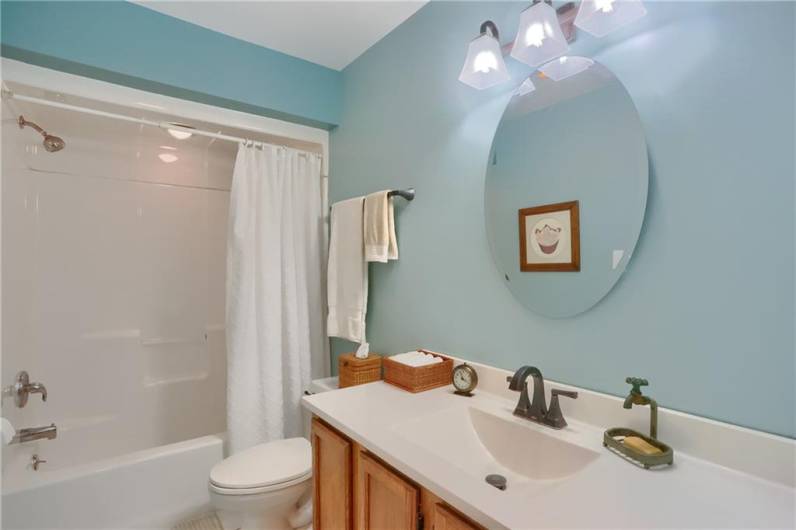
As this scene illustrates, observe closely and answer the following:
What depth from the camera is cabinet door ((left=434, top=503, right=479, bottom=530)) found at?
0.76 metres

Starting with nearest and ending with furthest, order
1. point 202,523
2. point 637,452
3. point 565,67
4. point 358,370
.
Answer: point 637,452
point 565,67
point 358,370
point 202,523

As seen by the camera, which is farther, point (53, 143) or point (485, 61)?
point (53, 143)

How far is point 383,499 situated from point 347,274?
1.16m

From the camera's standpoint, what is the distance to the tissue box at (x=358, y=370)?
5.61ft

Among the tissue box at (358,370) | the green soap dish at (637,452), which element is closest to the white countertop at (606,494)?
the green soap dish at (637,452)

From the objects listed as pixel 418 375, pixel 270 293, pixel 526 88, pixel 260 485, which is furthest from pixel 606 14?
pixel 260 485

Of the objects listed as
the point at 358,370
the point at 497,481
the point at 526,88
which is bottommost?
the point at 497,481

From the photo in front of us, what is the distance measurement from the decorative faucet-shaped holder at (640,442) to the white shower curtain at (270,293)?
159 centimetres

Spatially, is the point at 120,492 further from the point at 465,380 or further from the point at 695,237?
the point at 695,237

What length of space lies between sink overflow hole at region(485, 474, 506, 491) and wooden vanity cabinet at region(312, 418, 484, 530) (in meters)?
0.24

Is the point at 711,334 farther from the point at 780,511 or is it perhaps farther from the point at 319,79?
the point at 319,79

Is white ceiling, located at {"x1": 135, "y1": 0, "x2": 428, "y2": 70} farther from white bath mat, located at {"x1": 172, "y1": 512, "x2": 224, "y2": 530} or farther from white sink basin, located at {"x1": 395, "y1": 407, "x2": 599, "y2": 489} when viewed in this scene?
white bath mat, located at {"x1": 172, "y1": 512, "x2": 224, "y2": 530}

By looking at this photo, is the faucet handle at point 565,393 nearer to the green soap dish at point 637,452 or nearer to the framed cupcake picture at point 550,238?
the green soap dish at point 637,452

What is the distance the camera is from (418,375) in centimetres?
139
